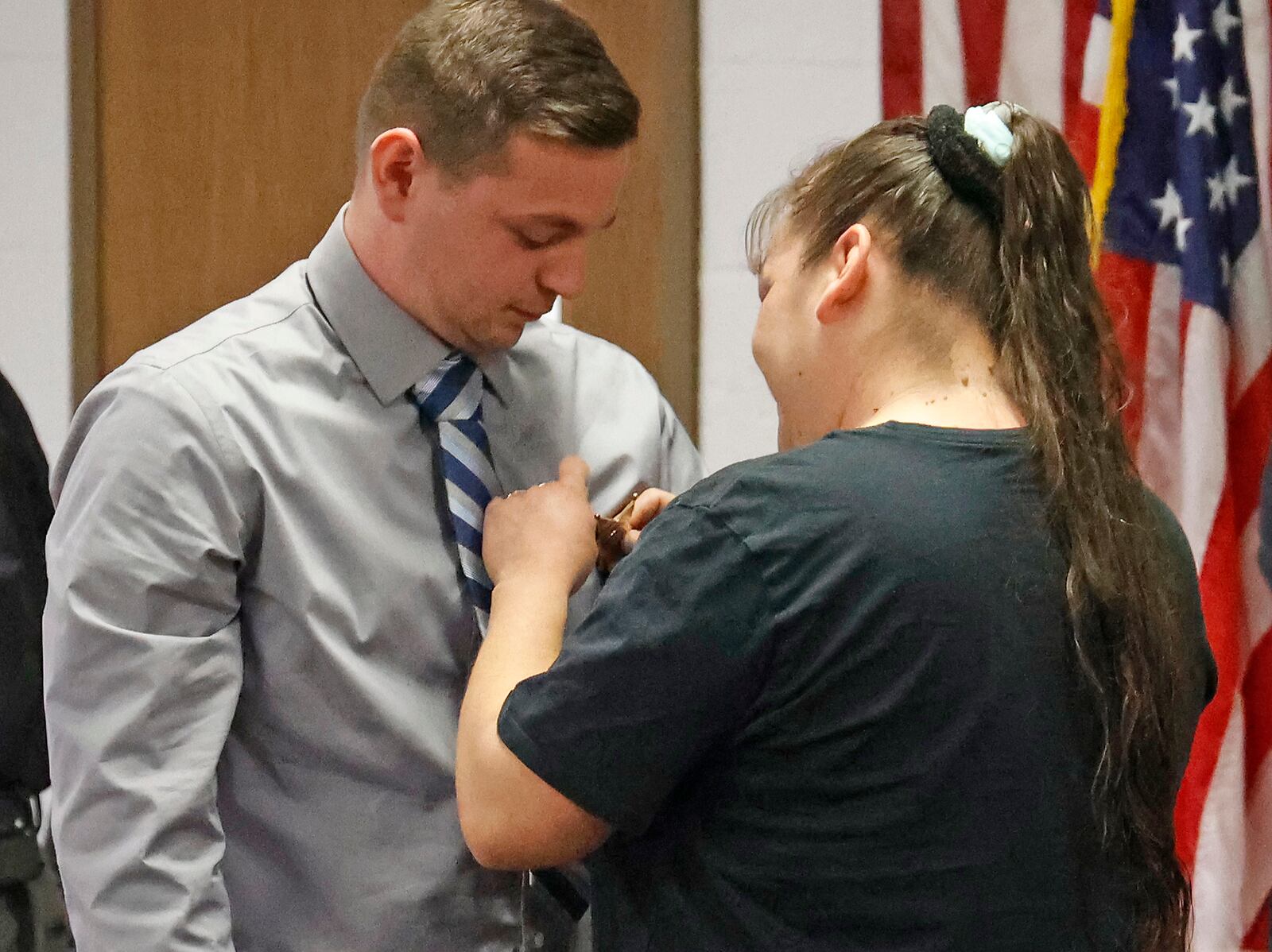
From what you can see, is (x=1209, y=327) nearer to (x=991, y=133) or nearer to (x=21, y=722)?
(x=991, y=133)

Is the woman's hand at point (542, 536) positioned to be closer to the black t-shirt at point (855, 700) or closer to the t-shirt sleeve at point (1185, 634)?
the black t-shirt at point (855, 700)

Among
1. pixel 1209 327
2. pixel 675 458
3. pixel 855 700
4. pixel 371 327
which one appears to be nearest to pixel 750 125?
pixel 1209 327

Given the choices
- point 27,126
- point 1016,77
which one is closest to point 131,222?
point 27,126

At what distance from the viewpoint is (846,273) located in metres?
0.95

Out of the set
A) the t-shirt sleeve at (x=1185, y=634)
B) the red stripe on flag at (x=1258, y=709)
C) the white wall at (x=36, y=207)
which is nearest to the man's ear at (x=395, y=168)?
the t-shirt sleeve at (x=1185, y=634)

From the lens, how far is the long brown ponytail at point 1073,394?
0.89 metres

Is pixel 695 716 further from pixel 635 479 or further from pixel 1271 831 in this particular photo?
pixel 1271 831

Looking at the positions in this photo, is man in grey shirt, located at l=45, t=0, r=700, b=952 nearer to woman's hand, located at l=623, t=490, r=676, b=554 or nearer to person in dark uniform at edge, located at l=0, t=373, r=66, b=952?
woman's hand, located at l=623, t=490, r=676, b=554

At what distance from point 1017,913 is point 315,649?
1.89 ft

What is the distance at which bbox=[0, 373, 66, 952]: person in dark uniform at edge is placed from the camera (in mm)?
1771

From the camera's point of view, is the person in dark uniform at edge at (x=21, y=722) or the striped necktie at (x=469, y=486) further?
the person in dark uniform at edge at (x=21, y=722)

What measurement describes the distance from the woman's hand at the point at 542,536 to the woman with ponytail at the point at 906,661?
0.11 metres

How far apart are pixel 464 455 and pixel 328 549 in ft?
0.49

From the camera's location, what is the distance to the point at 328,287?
1181mm
